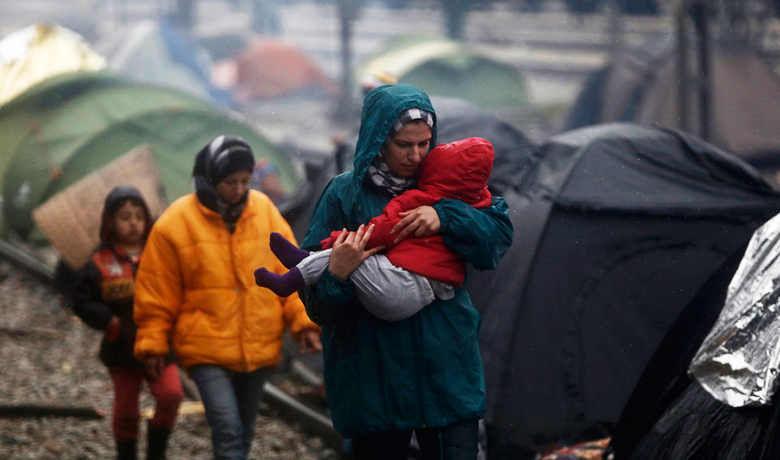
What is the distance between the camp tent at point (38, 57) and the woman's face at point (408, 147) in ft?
34.6

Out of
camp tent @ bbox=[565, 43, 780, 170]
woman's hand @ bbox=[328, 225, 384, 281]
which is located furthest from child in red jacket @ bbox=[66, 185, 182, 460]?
camp tent @ bbox=[565, 43, 780, 170]

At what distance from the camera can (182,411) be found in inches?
208

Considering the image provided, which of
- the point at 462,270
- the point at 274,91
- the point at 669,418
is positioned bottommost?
the point at 274,91

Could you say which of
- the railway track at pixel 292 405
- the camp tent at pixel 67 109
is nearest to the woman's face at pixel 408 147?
the railway track at pixel 292 405

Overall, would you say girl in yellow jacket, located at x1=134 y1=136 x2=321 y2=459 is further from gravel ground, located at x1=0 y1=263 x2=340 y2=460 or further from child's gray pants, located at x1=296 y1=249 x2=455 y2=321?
gravel ground, located at x1=0 y1=263 x2=340 y2=460

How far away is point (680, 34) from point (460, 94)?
7809 millimetres

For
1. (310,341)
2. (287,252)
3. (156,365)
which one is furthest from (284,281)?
(156,365)

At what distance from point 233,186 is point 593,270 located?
77.5 inches

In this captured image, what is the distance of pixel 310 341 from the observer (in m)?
3.49

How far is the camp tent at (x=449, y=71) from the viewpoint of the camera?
58.5 feet

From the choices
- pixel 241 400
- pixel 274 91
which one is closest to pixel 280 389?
pixel 241 400

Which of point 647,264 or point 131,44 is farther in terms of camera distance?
point 131,44

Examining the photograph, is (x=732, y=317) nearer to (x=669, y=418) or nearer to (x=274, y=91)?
(x=669, y=418)

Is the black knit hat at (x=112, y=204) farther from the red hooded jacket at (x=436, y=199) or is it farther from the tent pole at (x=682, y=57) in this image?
the tent pole at (x=682, y=57)
